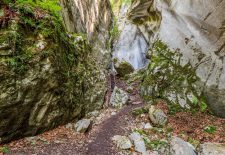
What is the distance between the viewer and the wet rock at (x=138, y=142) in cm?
938

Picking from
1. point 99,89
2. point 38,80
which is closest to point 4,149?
point 38,80

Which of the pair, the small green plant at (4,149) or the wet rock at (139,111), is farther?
the wet rock at (139,111)

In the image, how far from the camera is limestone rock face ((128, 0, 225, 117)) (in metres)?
13.9

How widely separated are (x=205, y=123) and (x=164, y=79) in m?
3.84

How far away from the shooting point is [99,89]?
1401 cm

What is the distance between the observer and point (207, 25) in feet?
48.5

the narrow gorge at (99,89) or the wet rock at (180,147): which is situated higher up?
the narrow gorge at (99,89)

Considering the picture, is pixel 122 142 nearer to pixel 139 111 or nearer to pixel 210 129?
pixel 139 111

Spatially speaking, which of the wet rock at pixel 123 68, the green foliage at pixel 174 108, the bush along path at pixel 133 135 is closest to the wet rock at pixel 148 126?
the bush along path at pixel 133 135

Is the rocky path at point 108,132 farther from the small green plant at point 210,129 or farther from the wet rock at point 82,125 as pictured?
the small green plant at point 210,129

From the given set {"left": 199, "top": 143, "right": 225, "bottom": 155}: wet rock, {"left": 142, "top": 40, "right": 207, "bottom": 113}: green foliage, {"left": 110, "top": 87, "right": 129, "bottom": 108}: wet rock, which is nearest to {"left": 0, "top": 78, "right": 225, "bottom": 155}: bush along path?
{"left": 199, "top": 143, "right": 225, "bottom": 155}: wet rock

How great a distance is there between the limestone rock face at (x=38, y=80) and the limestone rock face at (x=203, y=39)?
6976 mm

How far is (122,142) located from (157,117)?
9.72 ft

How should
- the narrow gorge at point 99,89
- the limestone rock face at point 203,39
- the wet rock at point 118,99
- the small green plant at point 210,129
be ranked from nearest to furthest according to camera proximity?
the narrow gorge at point 99,89
the small green plant at point 210,129
the limestone rock face at point 203,39
the wet rock at point 118,99
